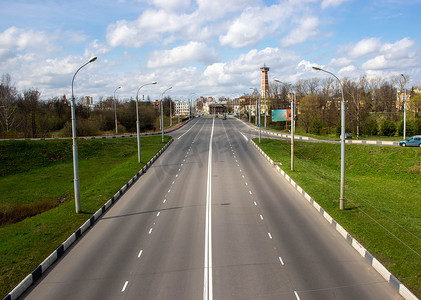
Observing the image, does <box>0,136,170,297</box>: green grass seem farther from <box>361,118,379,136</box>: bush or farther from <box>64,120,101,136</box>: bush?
<box>361,118,379,136</box>: bush

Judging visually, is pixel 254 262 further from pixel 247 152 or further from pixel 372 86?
pixel 372 86

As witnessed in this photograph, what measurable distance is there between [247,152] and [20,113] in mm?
50354

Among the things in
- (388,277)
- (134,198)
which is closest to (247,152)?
(134,198)

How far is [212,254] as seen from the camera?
523 inches

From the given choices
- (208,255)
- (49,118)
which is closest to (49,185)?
(208,255)

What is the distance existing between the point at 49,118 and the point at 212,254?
72079 mm

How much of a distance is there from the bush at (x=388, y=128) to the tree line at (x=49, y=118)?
51.2 meters

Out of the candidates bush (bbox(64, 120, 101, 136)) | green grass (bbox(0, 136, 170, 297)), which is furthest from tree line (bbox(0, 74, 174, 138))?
green grass (bbox(0, 136, 170, 297))

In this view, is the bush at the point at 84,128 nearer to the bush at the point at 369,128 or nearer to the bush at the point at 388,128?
the bush at the point at 369,128

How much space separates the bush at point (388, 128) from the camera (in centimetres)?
5996

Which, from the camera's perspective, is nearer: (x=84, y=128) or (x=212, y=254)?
(x=212, y=254)

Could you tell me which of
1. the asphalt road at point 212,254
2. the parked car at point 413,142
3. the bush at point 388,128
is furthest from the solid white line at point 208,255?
the bush at point 388,128

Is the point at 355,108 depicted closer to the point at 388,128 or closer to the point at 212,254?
the point at 388,128

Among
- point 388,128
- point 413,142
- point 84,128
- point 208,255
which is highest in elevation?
point 84,128
